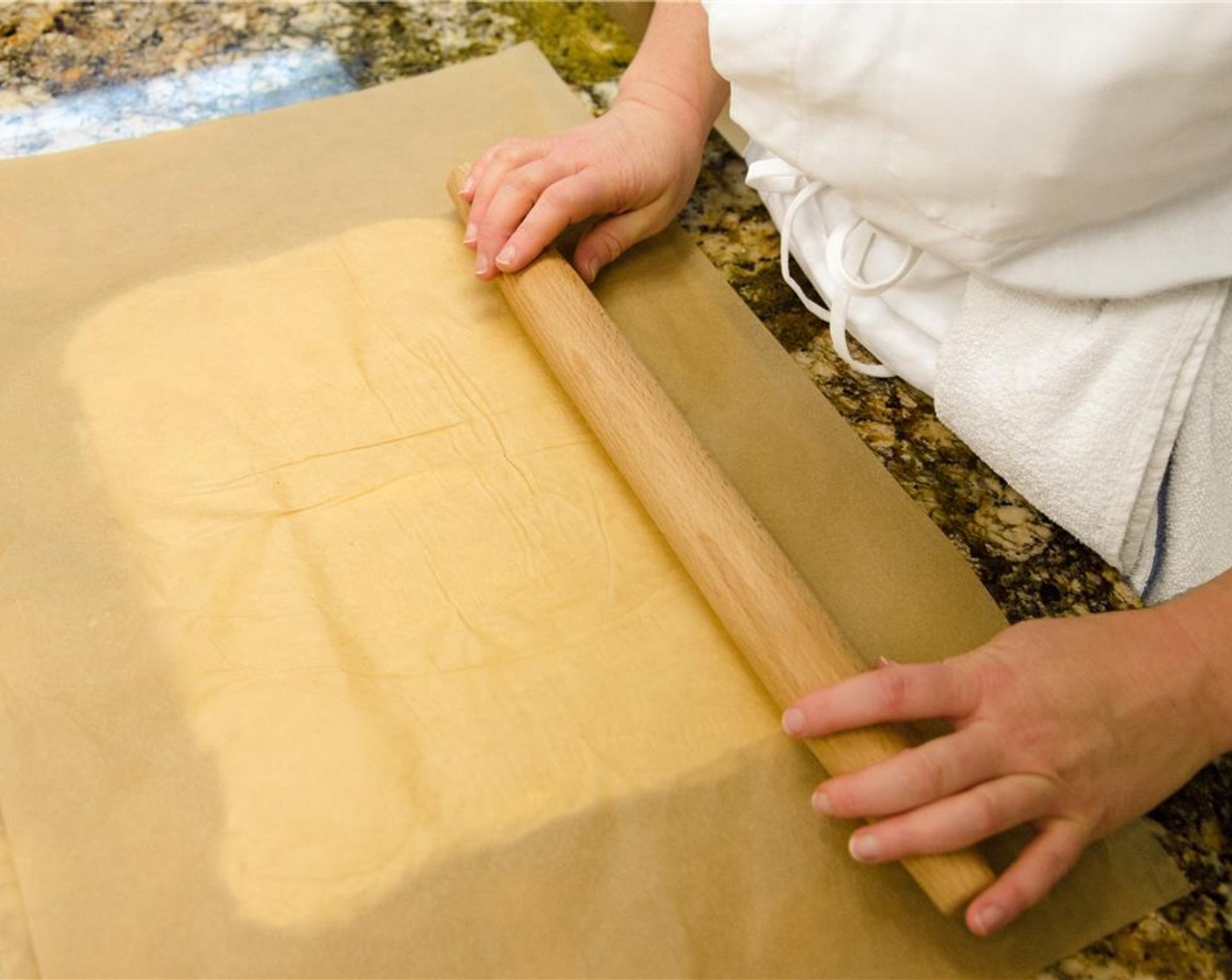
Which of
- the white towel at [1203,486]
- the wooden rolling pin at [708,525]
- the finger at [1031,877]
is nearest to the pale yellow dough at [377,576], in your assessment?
the wooden rolling pin at [708,525]

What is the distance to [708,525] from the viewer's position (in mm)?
661

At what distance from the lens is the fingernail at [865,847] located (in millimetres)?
551

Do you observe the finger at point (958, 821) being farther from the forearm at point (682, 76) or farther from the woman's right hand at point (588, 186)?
the forearm at point (682, 76)

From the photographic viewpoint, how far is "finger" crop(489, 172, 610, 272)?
814 millimetres

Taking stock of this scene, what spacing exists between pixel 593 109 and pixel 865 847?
2.51 feet

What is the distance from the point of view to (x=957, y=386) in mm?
747

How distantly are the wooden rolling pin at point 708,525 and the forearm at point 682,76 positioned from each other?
0.21 metres

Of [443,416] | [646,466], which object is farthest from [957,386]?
[443,416]

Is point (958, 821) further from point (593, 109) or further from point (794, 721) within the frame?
point (593, 109)

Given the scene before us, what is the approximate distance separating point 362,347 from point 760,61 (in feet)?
1.14

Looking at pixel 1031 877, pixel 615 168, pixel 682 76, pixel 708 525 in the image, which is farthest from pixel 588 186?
pixel 1031 877

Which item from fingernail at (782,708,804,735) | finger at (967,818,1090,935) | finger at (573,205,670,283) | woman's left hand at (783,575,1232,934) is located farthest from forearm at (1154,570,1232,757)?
finger at (573,205,670,283)

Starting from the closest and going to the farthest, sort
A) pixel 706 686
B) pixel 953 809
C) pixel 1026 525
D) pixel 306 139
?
pixel 953 809, pixel 706 686, pixel 1026 525, pixel 306 139

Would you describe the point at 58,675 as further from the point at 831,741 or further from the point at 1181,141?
the point at 1181,141
